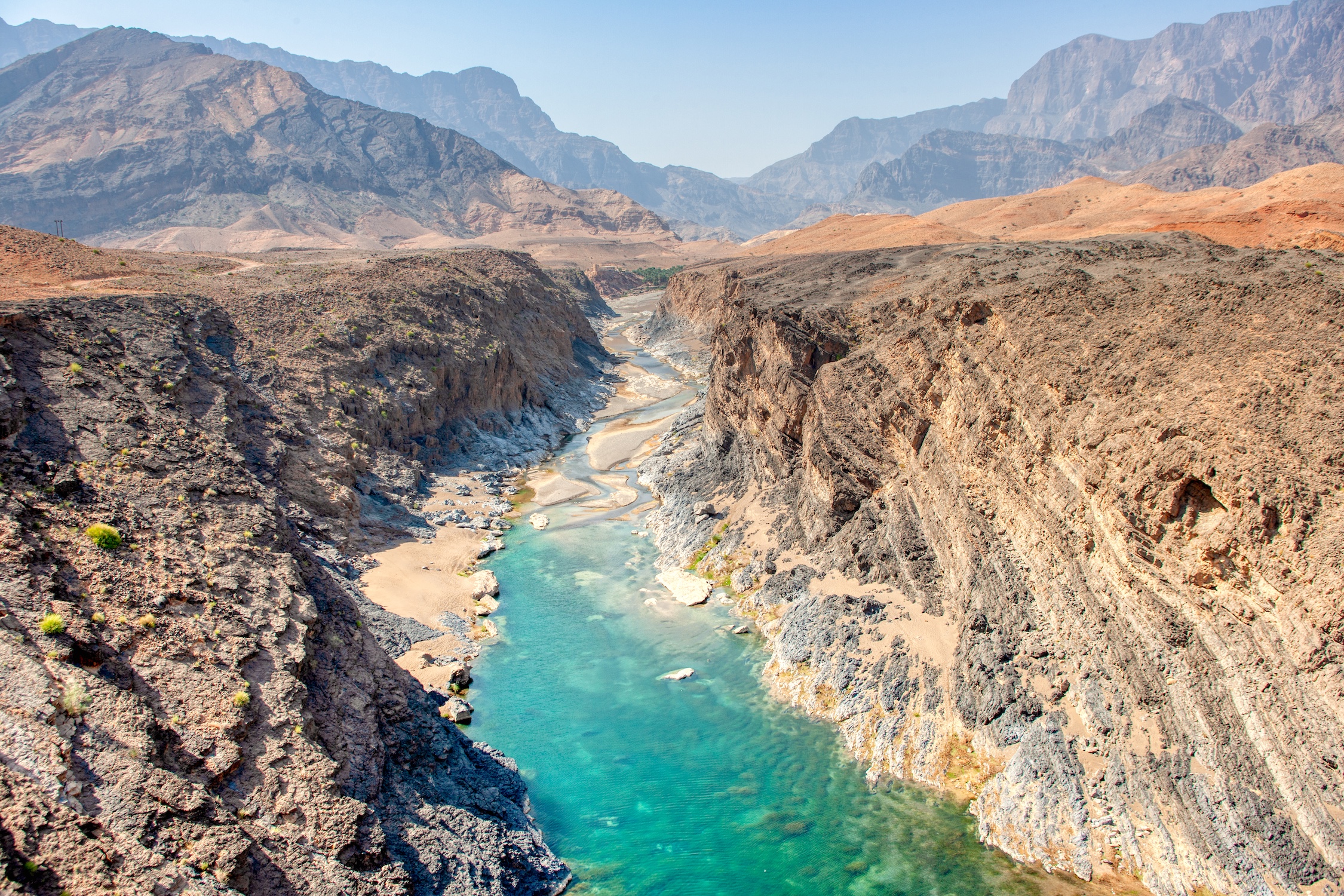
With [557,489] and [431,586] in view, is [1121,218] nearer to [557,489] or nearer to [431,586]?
[557,489]

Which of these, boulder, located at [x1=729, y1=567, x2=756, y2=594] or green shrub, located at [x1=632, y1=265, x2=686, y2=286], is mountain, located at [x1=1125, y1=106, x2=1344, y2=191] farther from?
boulder, located at [x1=729, y1=567, x2=756, y2=594]

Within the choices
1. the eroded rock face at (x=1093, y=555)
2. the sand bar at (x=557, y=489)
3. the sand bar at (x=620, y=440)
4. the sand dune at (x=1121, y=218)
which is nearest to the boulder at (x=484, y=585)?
the sand bar at (x=557, y=489)

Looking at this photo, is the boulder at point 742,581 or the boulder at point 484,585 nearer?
the boulder at point 742,581

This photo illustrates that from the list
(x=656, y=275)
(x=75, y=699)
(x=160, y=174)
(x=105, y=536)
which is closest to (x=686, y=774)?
(x=75, y=699)

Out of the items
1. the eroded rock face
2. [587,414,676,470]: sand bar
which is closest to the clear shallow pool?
the eroded rock face

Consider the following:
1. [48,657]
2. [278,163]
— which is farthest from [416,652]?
[278,163]

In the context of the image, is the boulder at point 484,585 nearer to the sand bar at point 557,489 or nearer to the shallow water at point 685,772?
the shallow water at point 685,772
